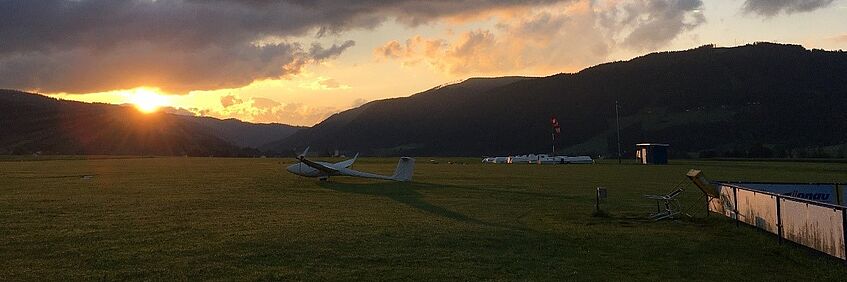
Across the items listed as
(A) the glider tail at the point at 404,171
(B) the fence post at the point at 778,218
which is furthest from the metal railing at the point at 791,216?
(A) the glider tail at the point at 404,171

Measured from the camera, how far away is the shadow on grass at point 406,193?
15451 millimetres

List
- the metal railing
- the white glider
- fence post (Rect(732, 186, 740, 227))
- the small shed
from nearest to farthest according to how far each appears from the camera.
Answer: the metal railing < fence post (Rect(732, 186, 740, 227)) < the white glider < the small shed

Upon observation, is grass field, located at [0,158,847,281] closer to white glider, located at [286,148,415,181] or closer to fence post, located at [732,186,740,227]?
fence post, located at [732,186,740,227]

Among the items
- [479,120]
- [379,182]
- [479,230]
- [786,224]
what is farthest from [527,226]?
[479,120]

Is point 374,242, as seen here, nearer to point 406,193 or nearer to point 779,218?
point 779,218

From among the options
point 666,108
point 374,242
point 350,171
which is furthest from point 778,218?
point 666,108

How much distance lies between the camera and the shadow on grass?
15.5 meters

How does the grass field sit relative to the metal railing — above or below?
below

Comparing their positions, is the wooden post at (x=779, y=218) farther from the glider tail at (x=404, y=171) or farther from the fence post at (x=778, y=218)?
the glider tail at (x=404, y=171)

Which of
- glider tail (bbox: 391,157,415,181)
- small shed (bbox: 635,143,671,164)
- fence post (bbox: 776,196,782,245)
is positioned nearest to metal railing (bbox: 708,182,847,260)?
fence post (bbox: 776,196,782,245)

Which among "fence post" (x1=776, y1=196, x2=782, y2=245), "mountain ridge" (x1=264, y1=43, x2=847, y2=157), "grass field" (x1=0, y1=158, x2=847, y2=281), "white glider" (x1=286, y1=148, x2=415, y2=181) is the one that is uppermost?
"mountain ridge" (x1=264, y1=43, x2=847, y2=157)

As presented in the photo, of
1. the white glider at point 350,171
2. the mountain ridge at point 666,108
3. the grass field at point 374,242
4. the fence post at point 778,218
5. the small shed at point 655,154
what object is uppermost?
the mountain ridge at point 666,108

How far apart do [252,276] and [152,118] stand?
181 meters

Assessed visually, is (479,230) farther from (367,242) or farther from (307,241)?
(307,241)
